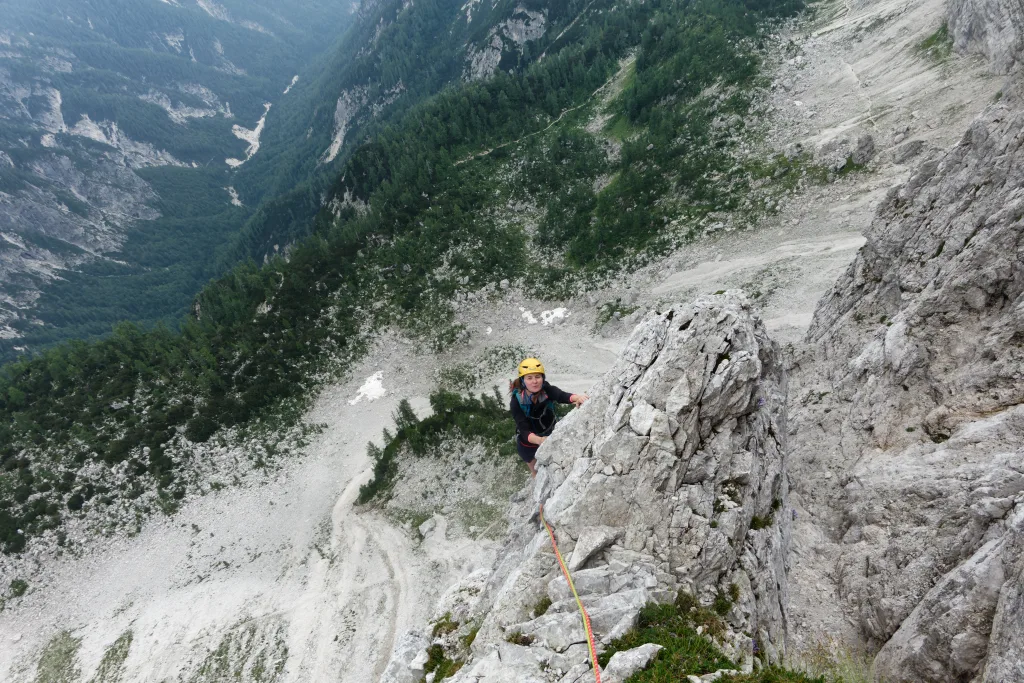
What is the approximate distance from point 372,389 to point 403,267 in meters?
15.7

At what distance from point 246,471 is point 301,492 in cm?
546

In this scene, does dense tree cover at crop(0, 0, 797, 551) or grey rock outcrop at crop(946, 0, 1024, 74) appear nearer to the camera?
grey rock outcrop at crop(946, 0, 1024, 74)

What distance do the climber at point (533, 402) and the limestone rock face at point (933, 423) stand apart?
744cm

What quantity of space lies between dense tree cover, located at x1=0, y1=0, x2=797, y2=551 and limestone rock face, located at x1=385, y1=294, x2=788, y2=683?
3452 centimetres

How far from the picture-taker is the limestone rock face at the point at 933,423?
27.0 ft

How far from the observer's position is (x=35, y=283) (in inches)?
6836

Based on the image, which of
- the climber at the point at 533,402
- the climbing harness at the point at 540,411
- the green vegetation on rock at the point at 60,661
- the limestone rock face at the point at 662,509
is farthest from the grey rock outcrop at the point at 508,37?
the limestone rock face at the point at 662,509

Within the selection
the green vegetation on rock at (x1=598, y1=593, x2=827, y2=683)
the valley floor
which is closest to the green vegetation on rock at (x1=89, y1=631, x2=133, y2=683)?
the valley floor

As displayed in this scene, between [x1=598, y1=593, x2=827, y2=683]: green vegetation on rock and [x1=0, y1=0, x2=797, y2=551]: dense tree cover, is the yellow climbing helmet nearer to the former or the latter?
[x1=598, y1=593, x2=827, y2=683]: green vegetation on rock

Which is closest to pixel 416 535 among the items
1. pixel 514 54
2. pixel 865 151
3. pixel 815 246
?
pixel 815 246

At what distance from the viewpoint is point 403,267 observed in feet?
173

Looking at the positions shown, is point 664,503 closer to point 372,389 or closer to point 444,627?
Answer: point 444,627

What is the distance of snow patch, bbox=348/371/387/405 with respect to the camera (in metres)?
43.2

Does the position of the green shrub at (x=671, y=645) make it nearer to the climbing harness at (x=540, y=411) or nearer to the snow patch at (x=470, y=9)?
the climbing harness at (x=540, y=411)
